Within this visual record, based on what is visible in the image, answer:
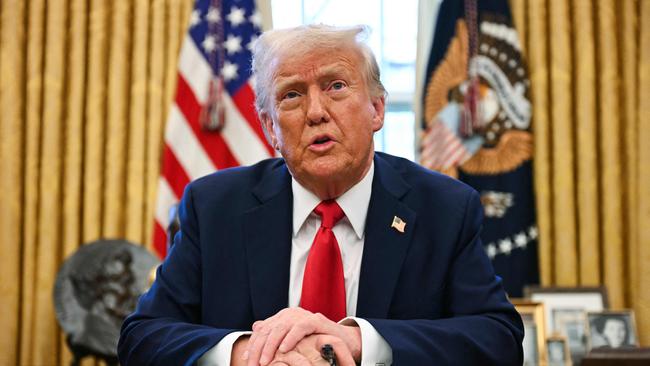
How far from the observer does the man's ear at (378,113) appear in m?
2.33

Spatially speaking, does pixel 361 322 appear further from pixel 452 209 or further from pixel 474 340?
pixel 452 209

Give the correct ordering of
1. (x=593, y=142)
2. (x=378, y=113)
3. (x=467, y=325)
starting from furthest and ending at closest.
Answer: (x=593, y=142) < (x=378, y=113) < (x=467, y=325)

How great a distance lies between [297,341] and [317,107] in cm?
63

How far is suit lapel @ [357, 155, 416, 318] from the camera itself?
82.7 inches

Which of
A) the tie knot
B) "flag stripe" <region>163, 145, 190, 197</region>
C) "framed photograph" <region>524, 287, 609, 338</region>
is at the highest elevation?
"flag stripe" <region>163, 145, 190, 197</region>

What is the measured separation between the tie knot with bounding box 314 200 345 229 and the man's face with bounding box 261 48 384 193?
0.24 ft

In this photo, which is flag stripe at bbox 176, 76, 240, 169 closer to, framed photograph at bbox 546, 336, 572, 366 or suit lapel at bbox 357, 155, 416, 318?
framed photograph at bbox 546, 336, 572, 366

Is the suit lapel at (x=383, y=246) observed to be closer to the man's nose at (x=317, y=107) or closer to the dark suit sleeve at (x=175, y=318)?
the man's nose at (x=317, y=107)

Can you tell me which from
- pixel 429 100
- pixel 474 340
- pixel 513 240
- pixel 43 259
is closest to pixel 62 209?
pixel 43 259

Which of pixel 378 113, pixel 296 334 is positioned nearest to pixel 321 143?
pixel 378 113

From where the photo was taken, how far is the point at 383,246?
85.1 inches

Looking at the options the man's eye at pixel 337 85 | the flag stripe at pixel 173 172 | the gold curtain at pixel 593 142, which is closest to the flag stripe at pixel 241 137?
the flag stripe at pixel 173 172

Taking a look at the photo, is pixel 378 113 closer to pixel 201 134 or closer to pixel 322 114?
pixel 322 114

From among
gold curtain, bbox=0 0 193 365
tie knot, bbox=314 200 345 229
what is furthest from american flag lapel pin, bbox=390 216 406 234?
gold curtain, bbox=0 0 193 365
